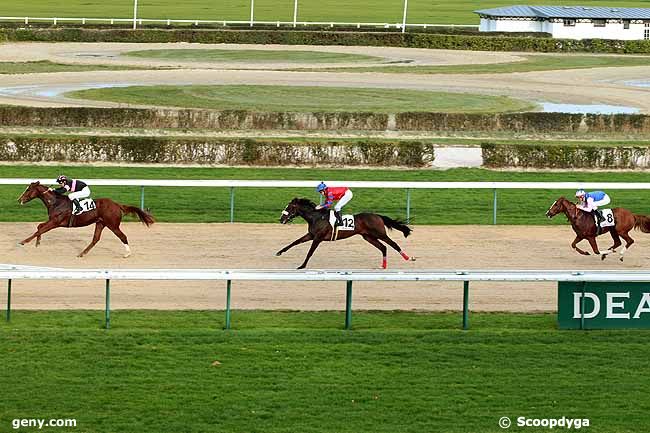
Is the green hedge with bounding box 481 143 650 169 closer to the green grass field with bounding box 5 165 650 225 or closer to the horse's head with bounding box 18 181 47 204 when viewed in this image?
the green grass field with bounding box 5 165 650 225

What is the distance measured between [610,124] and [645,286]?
16513 millimetres

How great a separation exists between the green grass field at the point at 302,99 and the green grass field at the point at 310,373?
19.6 meters

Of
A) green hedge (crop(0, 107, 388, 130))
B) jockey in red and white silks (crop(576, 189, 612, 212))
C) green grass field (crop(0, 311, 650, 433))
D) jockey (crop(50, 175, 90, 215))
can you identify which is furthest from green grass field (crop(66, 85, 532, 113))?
green grass field (crop(0, 311, 650, 433))

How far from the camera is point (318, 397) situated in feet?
35.2

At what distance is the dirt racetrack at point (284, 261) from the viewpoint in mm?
14133

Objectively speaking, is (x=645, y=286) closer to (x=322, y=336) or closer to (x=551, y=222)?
Result: (x=322, y=336)

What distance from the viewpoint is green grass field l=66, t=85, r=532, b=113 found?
3309 cm

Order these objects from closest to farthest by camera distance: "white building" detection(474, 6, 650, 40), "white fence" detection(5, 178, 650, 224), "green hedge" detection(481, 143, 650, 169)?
"white fence" detection(5, 178, 650, 224) < "green hedge" detection(481, 143, 650, 169) < "white building" detection(474, 6, 650, 40)

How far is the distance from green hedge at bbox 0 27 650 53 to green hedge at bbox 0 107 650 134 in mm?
23987

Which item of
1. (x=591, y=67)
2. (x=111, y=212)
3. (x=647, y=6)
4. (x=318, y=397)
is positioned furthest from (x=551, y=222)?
(x=647, y=6)

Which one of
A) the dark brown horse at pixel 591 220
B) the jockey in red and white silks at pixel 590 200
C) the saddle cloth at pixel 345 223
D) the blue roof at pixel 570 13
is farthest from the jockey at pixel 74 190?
the blue roof at pixel 570 13

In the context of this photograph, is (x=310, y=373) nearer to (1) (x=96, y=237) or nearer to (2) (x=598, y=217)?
(1) (x=96, y=237)

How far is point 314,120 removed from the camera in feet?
93.2

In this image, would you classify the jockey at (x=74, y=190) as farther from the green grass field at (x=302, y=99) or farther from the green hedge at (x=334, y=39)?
the green hedge at (x=334, y=39)
